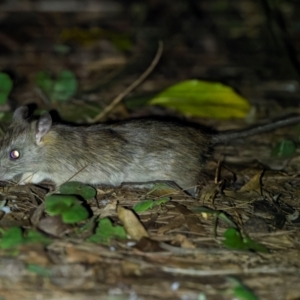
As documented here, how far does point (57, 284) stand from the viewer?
4797 millimetres

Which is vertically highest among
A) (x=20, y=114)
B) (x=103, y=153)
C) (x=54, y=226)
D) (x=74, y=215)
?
(x=20, y=114)

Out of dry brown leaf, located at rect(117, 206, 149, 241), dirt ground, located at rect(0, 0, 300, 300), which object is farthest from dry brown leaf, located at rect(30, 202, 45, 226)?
dry brown leaf, located at rect(117, 206, 149, 241)

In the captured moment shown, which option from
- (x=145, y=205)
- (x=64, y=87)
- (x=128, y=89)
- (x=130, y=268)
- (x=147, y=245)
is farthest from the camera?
(x=128, y=89)

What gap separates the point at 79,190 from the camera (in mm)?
6199

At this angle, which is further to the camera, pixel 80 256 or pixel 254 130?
pixel 254 130

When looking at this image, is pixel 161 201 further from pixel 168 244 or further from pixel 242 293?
pixel 242 293

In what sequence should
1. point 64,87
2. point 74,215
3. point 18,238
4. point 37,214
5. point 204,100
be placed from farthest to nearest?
point 64,87 → point 204,100 → point 37,214 → point 74,215 → point 18,238

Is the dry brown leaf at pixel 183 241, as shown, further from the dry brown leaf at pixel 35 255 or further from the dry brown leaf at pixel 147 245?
the dry brown leaf at pixel 35 255

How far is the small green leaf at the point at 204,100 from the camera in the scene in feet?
27.5

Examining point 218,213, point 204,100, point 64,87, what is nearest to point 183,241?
point 218,213

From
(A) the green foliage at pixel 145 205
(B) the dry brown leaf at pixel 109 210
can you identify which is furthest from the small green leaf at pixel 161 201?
(B) the dry brown leaf at pixel 109 210

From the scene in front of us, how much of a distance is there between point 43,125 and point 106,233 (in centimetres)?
169

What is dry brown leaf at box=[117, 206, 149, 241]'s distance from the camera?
552cm

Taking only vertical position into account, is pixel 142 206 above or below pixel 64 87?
below
